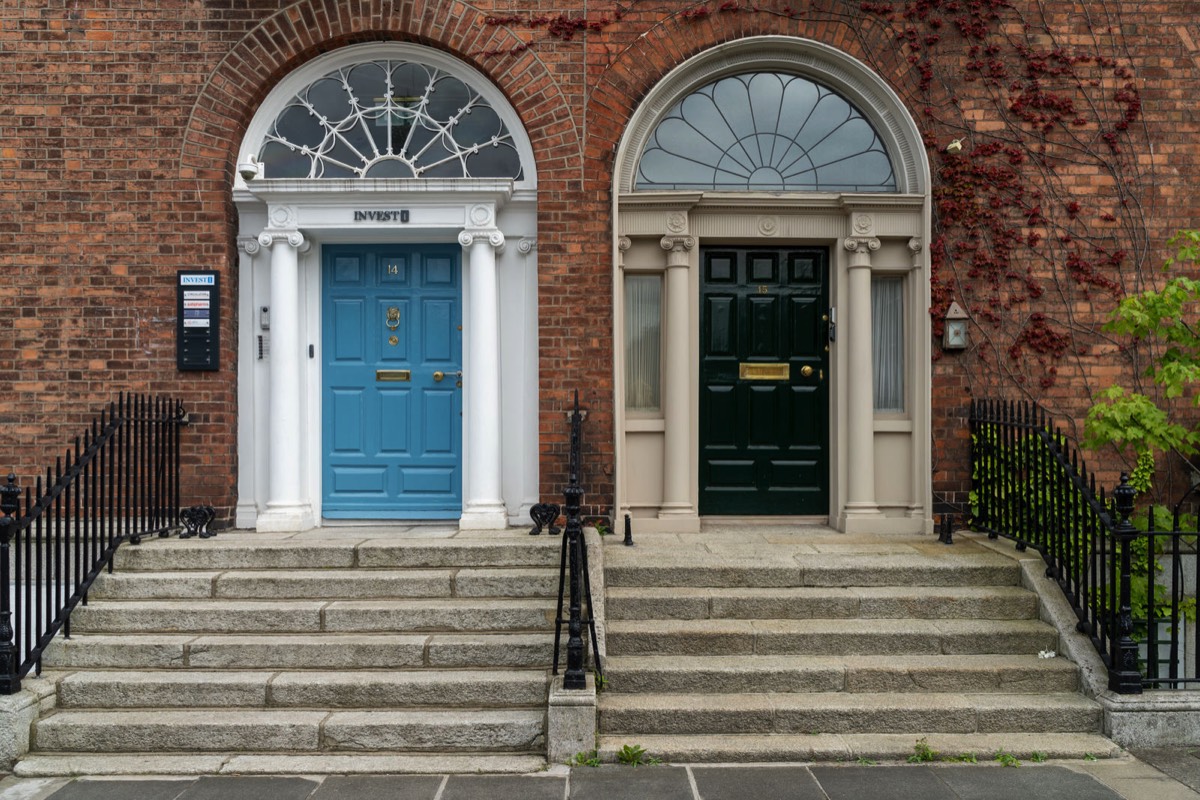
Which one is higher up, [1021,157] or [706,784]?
[1021,157]

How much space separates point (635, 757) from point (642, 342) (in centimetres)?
343

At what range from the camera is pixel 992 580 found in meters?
5.51

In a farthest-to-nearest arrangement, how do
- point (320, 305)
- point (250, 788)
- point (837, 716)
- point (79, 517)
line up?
point (320, 305)
point (79, 517)
point (837, 716)
point (250, 788)

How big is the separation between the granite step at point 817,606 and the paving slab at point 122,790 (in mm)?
2476

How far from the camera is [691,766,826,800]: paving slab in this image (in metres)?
3.96

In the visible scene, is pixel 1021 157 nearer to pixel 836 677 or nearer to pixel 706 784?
pixel 836 677

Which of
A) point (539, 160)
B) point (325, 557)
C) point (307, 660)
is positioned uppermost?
point (539, 160)

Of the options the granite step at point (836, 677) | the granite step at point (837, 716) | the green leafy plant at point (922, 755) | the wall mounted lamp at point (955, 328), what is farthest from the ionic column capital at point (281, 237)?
the green leafy plant at point (922, 755)

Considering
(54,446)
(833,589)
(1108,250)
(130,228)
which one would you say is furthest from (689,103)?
(54,446)

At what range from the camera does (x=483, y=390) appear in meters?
6.42

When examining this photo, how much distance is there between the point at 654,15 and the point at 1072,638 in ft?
17.3

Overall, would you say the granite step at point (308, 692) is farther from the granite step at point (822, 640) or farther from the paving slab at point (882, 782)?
the paving slab at point (882, 782)

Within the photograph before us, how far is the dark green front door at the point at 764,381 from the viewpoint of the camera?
6.90 m

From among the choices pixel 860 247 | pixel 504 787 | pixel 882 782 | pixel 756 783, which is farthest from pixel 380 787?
pixel 860 247
